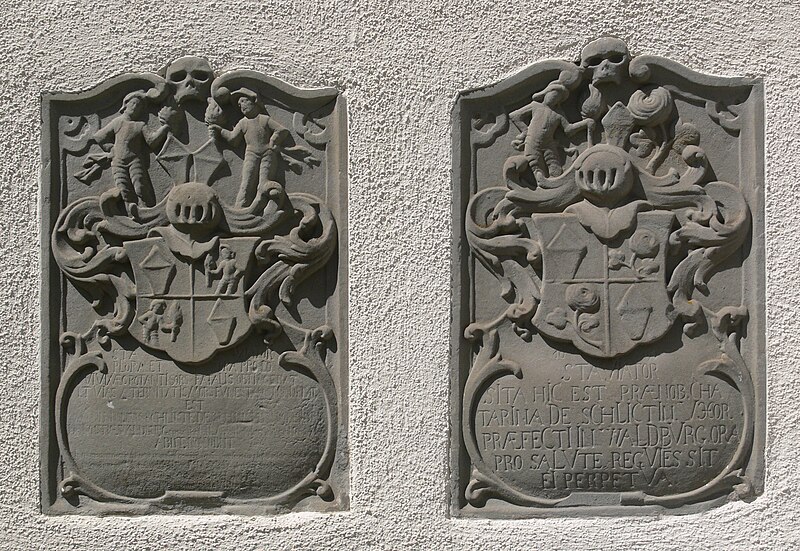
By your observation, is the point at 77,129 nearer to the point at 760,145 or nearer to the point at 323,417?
the point at 323,417

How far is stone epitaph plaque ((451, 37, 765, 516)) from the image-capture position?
3.69m

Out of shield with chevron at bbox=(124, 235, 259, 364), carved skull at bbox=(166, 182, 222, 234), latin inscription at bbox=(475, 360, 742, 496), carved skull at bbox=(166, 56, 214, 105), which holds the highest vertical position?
carved skull at bbox=(166, 56, 214, 105)

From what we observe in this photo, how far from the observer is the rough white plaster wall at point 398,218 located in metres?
3.71

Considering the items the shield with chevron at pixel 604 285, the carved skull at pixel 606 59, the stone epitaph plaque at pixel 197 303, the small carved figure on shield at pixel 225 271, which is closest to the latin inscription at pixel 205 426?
the stone epitaph plaque at pixel 197 303

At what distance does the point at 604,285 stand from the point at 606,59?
944 millimetres

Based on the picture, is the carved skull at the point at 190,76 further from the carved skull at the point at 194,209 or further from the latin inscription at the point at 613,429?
the latin inscription at the point at 613,429

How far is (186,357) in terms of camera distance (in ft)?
12.2

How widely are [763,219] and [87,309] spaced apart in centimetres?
288

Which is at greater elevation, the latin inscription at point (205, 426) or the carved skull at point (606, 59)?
the carved skull at point (606, 59)

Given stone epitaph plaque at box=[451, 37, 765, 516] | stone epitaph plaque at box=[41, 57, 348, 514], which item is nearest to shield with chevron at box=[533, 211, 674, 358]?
stone epitaph plaque at box=[451, 37, 765, 516]

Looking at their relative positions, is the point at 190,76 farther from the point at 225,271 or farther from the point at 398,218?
the point at 398,218

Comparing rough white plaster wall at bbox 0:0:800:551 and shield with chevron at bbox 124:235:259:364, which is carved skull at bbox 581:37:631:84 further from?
shield with chevron at bbox 124:235:259:364

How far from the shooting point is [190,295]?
3.73 metres

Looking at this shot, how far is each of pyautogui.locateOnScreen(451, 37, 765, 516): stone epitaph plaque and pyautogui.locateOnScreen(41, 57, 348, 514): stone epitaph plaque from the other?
0.60 meters
